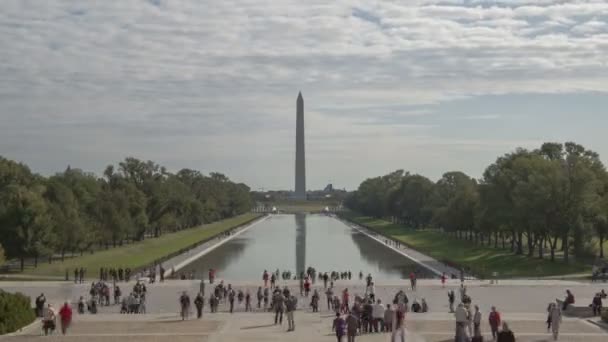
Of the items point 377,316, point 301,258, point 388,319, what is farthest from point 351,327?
point 301,258

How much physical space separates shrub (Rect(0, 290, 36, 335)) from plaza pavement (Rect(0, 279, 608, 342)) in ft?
1.18

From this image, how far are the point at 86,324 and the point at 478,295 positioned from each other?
58.2 ft

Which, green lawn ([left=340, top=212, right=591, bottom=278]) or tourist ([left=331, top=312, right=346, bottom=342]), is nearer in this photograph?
tourist ([left=331, top=312, right=346, bottom=342])

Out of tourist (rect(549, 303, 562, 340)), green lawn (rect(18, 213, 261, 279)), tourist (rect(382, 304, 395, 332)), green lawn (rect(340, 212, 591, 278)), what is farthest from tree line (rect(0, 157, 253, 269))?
tourist (rect(549, 303, 562, 340))

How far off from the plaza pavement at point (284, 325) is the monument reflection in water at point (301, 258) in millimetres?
13747

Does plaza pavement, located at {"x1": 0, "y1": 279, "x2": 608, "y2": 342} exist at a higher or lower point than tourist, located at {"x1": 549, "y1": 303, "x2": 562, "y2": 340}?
lower

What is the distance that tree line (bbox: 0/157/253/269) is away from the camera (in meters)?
52.8

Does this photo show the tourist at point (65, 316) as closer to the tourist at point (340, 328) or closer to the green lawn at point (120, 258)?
the tourist at point (340, 328)

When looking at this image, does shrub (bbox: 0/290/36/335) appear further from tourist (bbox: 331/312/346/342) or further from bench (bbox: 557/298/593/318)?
bench (bbox: 557/298/593/318)

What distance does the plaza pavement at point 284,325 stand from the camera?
73.7ft

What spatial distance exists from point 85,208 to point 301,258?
21702mm

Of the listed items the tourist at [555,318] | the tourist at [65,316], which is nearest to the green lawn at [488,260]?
the tourist at [555,318]

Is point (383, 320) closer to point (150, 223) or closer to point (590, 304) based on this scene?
point (590, 304)

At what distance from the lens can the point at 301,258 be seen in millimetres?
64812
